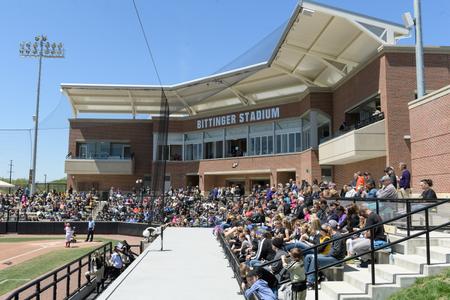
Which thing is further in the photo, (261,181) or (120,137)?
(120,137)

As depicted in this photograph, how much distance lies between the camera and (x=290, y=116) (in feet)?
123

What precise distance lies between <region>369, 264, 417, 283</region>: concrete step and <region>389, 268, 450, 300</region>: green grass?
0.40 meters

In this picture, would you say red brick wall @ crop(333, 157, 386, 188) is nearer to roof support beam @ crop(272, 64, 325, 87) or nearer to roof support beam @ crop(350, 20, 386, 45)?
roof support beam @ crop(350, 20, 386, 45)

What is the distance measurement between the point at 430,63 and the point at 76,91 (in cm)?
3654

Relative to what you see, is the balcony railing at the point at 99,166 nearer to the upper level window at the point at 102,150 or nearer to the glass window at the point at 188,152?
the upper level window at the point at 102,150

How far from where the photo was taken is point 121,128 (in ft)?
166

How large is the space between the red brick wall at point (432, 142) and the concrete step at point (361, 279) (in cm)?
1001

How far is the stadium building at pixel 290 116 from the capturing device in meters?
22.9

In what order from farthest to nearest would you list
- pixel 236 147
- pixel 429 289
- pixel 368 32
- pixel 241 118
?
pixel 236 147 → pixel 241 118 → pixel 368 32 → pixel 429 289

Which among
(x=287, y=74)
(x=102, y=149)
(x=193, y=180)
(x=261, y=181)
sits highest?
(x=287, y=74)

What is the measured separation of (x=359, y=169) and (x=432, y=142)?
1066cm

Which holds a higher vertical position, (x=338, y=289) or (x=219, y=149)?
(x=219, y=149)

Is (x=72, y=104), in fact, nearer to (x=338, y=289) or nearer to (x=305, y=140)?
(x=305, y=140)

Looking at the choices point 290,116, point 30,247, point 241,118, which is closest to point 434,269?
point 30,247
